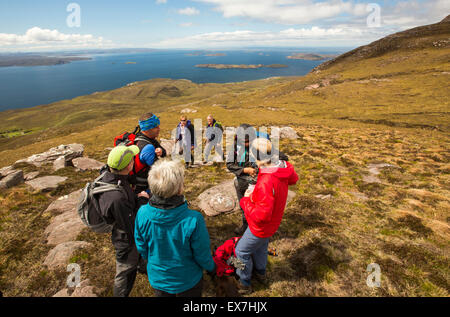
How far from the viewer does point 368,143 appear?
17016 mm

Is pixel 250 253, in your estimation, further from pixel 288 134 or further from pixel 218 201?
pixel 288 134

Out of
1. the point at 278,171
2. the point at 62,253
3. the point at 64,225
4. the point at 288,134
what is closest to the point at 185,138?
the point at 64,225

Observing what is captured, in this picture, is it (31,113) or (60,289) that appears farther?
(31,113)

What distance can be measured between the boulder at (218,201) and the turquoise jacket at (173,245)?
15.4 ft

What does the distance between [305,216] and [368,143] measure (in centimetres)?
1327

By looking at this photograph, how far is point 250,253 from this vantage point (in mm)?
4762

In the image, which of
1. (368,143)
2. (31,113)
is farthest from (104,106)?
(368,143)

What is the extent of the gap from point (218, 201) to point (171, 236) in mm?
5501

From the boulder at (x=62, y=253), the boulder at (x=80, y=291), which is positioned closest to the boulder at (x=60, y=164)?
the boulder at (x=62, y=253)

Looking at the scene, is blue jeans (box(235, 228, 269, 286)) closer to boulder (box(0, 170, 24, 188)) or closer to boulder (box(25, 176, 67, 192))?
boulder (box(25, 176, 67, 192))

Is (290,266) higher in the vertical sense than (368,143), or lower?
lower

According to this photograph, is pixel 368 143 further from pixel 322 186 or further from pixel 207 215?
pixel 207 215

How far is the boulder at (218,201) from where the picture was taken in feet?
27.1

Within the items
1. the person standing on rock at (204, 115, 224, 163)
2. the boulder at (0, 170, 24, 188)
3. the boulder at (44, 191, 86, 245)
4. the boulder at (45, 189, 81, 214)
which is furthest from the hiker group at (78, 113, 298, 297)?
the boulder at (0, 170, 24, 188)
